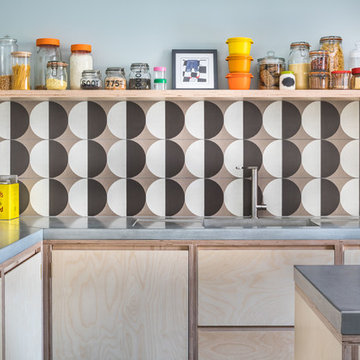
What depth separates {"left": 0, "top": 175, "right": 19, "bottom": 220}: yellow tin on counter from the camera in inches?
104

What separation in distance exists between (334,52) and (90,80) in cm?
135

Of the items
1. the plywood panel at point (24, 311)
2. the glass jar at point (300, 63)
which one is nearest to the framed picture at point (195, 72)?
the glass jar at point (300, 63)

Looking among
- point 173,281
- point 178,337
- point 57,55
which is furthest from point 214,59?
point 178,337

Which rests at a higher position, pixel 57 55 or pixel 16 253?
pixel 57 55

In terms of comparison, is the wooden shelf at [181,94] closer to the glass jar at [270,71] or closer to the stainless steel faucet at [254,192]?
the glass jar at [270,71]

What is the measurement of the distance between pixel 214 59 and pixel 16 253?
157 cm

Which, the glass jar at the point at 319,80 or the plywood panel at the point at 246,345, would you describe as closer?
the plywood panel at the point at 246,345

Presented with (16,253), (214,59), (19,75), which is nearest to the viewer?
(16,253)

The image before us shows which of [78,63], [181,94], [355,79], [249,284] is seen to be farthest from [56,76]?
[355,79]

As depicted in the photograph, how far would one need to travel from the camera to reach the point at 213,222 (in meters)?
2.82

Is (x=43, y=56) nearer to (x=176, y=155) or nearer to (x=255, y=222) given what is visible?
(x=176, y=155)

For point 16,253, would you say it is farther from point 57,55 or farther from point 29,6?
point 29,6

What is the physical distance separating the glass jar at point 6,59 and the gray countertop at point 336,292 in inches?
77.0

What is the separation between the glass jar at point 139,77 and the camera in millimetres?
2730
